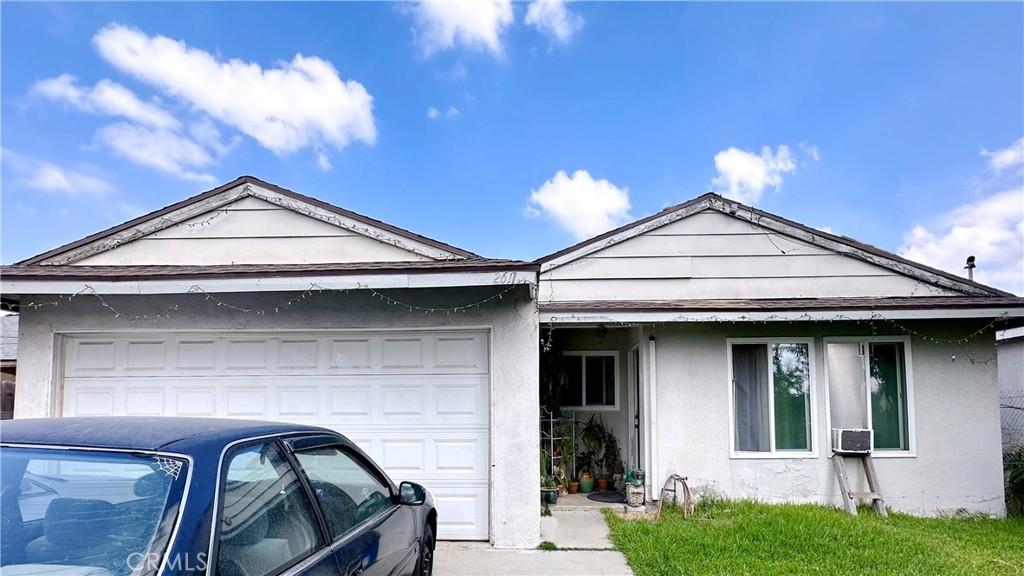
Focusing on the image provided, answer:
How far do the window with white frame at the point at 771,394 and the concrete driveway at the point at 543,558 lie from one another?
117 inches

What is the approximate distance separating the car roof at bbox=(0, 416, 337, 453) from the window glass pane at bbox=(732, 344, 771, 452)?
7646 millimetres

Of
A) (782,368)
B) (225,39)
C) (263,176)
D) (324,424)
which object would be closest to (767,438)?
(782,368)

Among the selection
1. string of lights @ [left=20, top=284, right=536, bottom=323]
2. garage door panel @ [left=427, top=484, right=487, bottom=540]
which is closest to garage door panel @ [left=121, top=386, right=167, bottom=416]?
string of lights @ [left=20, top=284, right=536, bottom=323]

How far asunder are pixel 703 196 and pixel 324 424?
6.34m

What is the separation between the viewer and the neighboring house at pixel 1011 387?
10.6 metres

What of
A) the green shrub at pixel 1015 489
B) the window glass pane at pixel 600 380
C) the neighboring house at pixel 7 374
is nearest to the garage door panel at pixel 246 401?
the window glass pane at pixel 600 380

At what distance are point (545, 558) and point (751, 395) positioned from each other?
4318mm

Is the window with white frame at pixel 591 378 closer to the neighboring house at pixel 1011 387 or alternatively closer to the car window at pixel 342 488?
the neighboring house at pixel 1011 387

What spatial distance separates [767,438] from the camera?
8.73 metres

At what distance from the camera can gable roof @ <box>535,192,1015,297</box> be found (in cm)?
893

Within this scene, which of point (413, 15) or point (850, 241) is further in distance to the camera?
point (413, 15)

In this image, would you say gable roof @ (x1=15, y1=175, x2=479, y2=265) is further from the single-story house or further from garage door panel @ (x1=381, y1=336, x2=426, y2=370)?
garage door panel @ (x1=381, y1=336, x2=426, y2=370)

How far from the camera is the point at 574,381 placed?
35.6 ft

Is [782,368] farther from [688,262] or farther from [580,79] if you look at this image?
[580,79]
